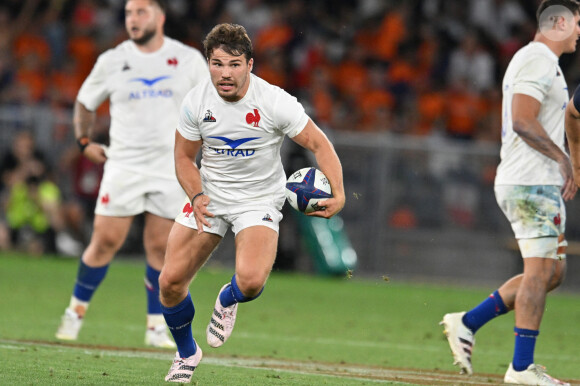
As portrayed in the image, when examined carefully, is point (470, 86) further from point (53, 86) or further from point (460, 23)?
point (53, 86)

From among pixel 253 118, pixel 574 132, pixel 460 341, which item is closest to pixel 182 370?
pixel 253 118

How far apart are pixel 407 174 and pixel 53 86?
6.42 metres

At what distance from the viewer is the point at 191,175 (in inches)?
269

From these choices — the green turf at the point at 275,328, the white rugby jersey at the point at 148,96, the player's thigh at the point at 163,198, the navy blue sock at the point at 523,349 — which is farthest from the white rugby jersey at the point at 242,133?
the white rugby jersey at the point at 148,96

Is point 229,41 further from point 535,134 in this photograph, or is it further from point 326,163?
point 535,134

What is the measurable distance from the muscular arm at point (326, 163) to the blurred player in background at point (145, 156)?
110 inches

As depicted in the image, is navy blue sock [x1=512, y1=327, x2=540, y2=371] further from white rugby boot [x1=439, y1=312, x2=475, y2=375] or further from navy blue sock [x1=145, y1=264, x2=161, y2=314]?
navy blue sock [x1=145, y1=264, x2=161, y2=314]

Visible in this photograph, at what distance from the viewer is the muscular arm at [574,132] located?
23.5ft

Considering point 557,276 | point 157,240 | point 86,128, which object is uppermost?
point 86,128

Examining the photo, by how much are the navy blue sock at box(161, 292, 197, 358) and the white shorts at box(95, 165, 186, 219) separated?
2460mm

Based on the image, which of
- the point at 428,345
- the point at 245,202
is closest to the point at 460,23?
the point at 428,345

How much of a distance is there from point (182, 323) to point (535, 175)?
2.74 meters

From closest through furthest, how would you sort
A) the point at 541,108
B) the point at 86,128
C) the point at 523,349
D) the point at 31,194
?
the point at 523,349 < the point at 541,108 < the point at 86,128 < the point at 31,194

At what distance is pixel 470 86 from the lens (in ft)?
61.6
